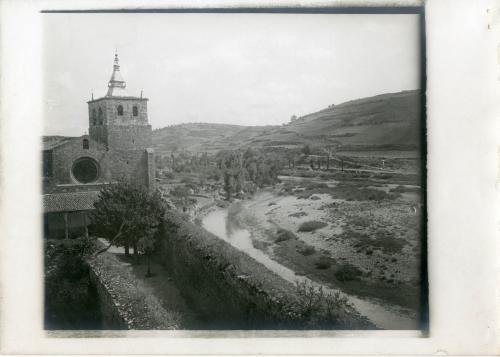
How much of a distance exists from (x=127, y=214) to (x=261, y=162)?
3.52 metres

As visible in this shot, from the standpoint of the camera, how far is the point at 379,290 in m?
6.37

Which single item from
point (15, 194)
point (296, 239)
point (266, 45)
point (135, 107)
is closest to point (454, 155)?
point (296, 239)

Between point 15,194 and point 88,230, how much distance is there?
7.21 feet

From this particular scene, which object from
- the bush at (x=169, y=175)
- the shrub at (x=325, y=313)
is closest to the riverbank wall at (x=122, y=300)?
the shrub at (x=325, y=313)

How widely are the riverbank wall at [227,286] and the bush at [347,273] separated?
501mm

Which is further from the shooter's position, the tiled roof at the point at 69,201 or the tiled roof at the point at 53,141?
the tiled roof at the point at 69,201

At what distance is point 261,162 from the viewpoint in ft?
24.4

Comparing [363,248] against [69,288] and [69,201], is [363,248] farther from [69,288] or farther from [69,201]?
[69,288]

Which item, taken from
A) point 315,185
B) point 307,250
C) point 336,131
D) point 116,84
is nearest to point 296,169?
point 315,185

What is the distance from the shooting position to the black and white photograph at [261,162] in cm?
648

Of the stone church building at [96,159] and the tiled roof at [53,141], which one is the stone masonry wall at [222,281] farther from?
the tiled roof at [53,141]

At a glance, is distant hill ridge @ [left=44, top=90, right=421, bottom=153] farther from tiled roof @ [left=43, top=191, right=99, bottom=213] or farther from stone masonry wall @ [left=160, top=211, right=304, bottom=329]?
stone masonry wall @ [left=160, top=211, right=304, bottom=329]

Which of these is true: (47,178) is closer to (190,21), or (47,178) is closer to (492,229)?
(190,21)

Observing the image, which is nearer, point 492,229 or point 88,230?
point 492,229
